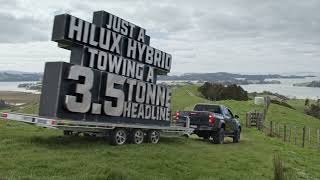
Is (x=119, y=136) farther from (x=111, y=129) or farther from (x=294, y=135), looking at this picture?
(x=294, y=135)

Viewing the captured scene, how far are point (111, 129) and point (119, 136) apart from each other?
52 cm

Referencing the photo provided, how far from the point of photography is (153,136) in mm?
18391

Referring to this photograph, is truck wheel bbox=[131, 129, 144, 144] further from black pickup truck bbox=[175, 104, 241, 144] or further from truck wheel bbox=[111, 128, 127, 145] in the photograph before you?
black pickup truck bbox=[175, 104, 241, 144]

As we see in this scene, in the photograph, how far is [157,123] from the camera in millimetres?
19281

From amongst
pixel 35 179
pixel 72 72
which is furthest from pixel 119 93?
pixel 35 179

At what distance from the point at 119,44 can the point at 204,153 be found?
526cm

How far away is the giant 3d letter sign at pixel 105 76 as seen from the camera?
14.9 metres

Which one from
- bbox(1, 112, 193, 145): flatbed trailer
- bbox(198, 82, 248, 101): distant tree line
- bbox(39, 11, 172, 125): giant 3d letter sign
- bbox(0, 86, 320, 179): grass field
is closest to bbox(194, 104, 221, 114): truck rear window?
bbox(1, 112, 193, 145): flatbed trailer

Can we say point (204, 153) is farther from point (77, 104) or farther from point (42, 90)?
point (42, 90)

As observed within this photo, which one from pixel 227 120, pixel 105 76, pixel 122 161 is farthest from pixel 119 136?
pixel 227 120

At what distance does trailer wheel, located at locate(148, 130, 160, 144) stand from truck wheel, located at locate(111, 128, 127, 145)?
5.98 ft

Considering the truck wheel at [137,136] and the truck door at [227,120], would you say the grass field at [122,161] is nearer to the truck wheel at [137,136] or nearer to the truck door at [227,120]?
the truck wheel at [137,136]

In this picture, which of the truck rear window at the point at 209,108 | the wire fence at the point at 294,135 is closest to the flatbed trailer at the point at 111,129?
the truck rear window at the point at 209,108

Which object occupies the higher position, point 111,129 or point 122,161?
point 111,129
